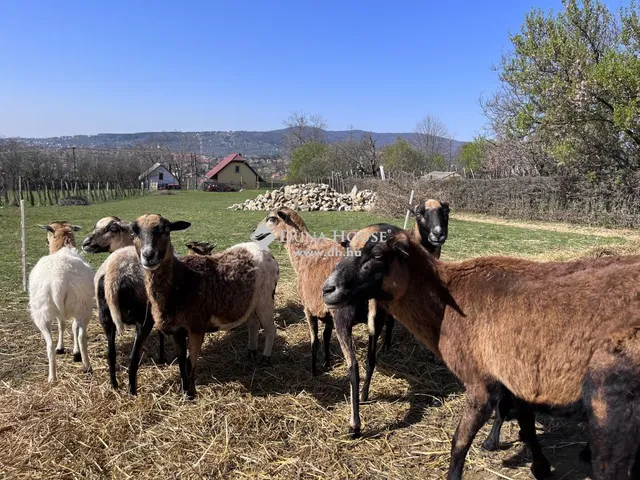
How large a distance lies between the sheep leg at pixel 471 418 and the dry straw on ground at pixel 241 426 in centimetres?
59

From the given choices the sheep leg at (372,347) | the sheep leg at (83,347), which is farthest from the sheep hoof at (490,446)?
the sheep leg at (83,347)

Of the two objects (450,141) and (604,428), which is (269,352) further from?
(450,141)

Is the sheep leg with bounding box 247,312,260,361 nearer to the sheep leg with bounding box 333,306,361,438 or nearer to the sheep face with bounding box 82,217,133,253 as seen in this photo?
the sheep leg with bounding box 333,306,361,438

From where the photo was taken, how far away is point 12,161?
140ft

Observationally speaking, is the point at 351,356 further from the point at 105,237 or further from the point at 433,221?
the point at 105,237

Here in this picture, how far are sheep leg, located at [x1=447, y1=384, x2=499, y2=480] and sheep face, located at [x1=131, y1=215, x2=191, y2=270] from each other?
10.6 feet

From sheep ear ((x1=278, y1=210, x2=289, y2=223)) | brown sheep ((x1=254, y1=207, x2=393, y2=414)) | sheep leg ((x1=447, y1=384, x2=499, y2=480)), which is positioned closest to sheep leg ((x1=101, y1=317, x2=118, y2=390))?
brown sheep ((x1=254, y1=207, x2=393, y2=414))

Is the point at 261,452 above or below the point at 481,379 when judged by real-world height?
below

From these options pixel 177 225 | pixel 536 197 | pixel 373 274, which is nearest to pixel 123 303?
pixel 177 225

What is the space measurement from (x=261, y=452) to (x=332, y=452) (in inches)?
24.7

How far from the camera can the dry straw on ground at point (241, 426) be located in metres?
3.56

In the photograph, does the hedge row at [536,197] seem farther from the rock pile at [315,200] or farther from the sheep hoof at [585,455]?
the sheep hoof at [585,455]

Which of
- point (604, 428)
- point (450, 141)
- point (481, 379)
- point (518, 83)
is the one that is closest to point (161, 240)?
point (481, 379)

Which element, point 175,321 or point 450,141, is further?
point 450,141
